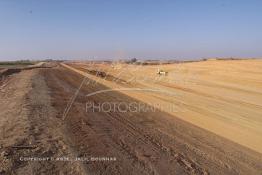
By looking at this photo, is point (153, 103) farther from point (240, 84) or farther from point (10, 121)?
point (240, 84)

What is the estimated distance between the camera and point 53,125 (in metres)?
9.81

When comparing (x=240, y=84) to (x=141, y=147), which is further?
(x=240, y=84)

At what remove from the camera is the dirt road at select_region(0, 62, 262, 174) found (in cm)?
636

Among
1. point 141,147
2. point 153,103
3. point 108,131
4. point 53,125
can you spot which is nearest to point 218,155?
point 141,147

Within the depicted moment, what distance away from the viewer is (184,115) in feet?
41.3

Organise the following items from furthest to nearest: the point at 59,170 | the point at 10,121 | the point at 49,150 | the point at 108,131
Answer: the point at 10,121 < the point at 108,131 < the point at 49,150 < the point at 59,170

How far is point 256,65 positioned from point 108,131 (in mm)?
24764

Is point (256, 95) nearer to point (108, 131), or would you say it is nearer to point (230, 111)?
point (230, 111)

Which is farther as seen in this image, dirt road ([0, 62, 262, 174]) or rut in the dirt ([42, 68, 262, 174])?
rut in the dirt ([42, 68, 262, 174])

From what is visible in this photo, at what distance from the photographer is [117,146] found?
7730 mm

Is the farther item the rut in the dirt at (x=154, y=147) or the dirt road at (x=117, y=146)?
the rut in the dirt at (x=154, y=147)

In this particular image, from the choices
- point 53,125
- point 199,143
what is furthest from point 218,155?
point 53,125

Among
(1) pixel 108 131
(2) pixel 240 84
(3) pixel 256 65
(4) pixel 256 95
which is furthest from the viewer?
(3) pixel 256 65

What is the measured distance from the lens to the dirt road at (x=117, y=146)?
6363mm
